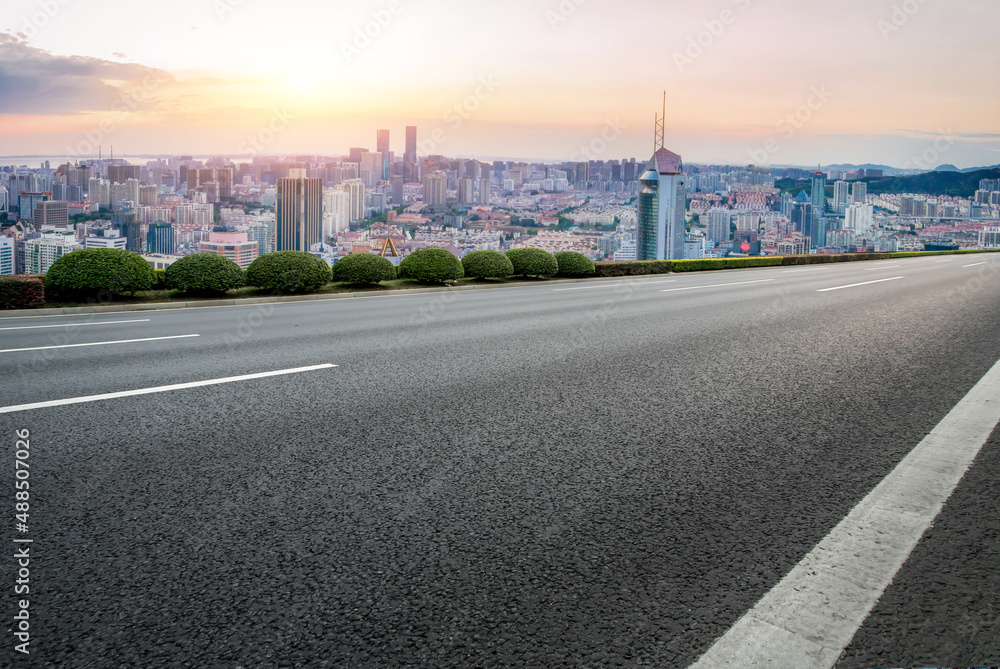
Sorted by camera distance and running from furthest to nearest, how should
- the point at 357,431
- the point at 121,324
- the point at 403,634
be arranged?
the point at 121,324, the point at 357,431, the point at 403,634

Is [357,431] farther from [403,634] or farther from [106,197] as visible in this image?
[106,197]

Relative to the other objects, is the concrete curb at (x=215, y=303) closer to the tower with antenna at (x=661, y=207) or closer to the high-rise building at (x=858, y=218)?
the tower with antenna at (x=661, y=207)

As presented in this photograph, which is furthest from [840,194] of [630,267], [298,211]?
[298,211]

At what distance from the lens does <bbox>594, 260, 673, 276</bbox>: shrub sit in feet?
85.8

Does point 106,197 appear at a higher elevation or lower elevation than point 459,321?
higher

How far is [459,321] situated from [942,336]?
6936 millimetres

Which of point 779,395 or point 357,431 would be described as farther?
point 779,395

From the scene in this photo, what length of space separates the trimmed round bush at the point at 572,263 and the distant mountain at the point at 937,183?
65367 millimetres

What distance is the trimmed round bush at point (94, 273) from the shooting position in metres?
14.6

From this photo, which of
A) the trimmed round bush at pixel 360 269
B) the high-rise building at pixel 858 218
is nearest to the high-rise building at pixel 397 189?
the trimmed round bush at pixel 360 269

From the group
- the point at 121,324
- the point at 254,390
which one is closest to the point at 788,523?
the point at 254,390

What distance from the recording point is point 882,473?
3824 mm

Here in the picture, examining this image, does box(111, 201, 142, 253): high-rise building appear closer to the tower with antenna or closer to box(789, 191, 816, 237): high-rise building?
the tower with antenna

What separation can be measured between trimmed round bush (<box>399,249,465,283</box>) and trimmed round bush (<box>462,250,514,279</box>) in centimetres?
104
